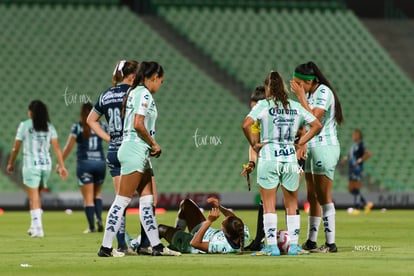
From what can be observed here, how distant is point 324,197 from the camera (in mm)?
13414

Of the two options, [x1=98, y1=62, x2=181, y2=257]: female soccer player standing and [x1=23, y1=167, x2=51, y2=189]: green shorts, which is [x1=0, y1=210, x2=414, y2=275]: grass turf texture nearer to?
[x1=98, y1=62, x2=181, y2=257]: female soccer player standing

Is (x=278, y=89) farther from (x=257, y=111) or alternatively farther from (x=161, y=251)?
(x=161, y=251)

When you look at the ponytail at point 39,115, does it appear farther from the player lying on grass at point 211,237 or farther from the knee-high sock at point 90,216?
the player lying on grass at point 211,237

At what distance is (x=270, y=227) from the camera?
497 inches

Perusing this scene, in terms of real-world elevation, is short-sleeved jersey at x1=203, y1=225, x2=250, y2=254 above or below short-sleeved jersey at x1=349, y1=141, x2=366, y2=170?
below

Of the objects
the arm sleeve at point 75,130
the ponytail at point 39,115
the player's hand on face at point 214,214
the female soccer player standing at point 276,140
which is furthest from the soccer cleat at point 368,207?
the player's hand on face at point 214,214

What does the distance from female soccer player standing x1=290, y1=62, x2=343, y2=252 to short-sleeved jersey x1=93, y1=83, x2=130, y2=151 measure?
7.22 ft

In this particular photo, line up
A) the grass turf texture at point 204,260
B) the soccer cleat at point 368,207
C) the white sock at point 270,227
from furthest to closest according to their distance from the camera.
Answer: the soccer cleat at point 368,207 → the white sock at point 270,227 → the grass turf texture at point 204,260

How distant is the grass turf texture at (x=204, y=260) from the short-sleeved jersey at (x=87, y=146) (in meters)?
1.73

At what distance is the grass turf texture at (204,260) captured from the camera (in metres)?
10.8

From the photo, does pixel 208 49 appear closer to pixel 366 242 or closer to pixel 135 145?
pixel 366 242

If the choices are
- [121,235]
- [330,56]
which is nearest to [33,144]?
[121,235]

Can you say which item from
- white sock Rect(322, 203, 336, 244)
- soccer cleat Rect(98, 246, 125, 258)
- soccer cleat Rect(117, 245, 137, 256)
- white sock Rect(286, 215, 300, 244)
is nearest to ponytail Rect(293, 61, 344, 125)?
white sock Rect(322, 203, 336, 244)

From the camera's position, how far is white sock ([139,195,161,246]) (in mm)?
12575
